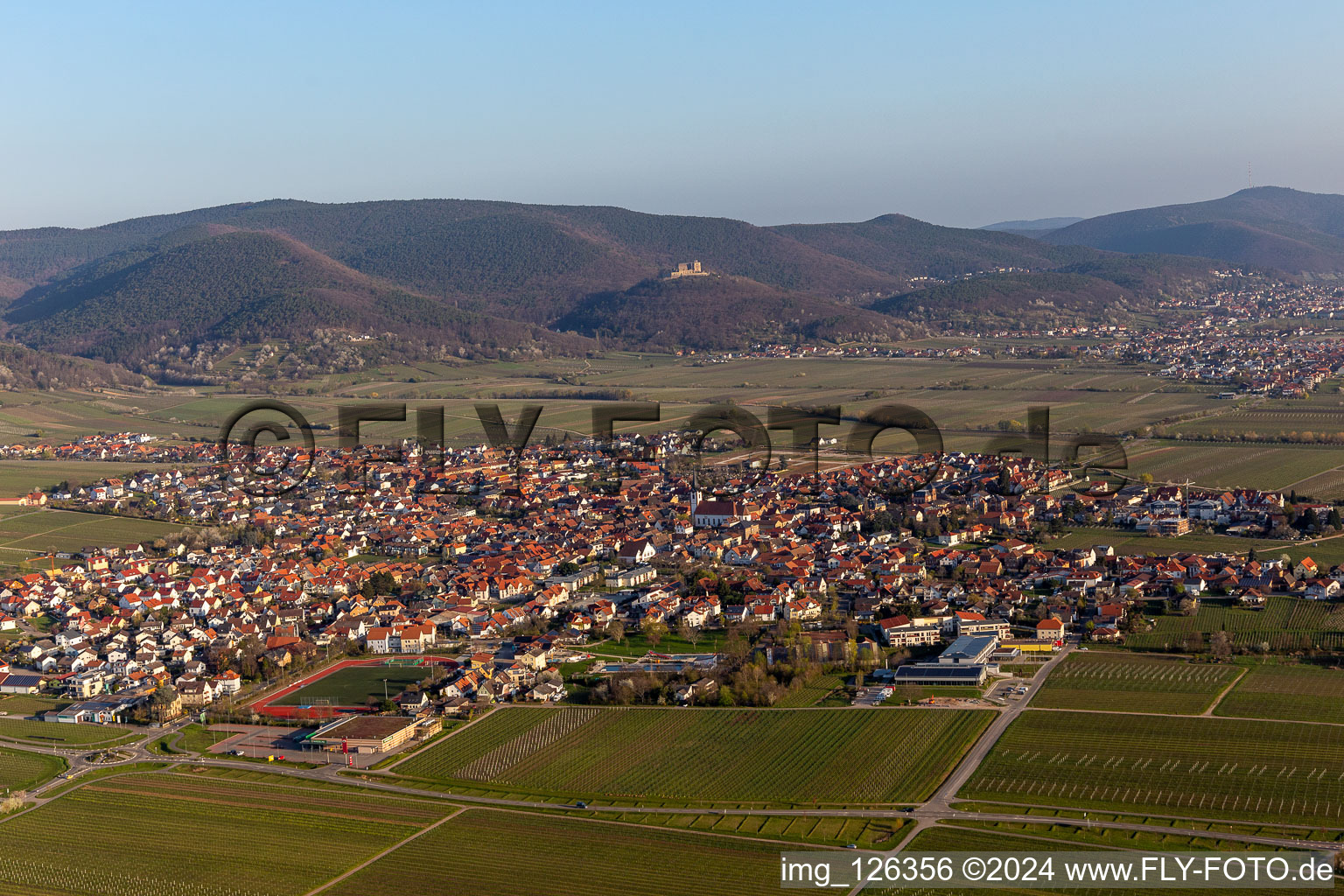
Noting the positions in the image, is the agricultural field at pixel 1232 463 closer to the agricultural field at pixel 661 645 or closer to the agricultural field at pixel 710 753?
the agricultural field at pixel 661 645

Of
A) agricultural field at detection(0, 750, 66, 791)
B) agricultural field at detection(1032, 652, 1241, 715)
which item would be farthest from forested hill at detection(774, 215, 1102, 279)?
agricultural field at detection(0, 750, 66, 791)

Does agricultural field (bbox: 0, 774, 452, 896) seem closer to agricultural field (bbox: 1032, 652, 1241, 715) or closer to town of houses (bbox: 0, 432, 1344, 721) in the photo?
town of houses (bbox: 0, 432, 1344, 721)

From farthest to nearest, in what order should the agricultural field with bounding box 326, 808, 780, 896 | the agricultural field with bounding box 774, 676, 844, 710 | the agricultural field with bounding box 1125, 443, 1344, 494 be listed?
1. the agricultural field with bounding box 1125, 443, 1344, 494
2. the agricultural field with bounding box 774, 676, 844, 710
3. the agricultural field with bounding box 326, 808, 780, 896

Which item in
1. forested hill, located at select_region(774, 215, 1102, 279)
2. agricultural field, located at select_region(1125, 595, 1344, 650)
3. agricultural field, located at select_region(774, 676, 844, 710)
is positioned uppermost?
forested hill, located at select_region(774, 215, 1102, 279)

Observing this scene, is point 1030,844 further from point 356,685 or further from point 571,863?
point 356,685

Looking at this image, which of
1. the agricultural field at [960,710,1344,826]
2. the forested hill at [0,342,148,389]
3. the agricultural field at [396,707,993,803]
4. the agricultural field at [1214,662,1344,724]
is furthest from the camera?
the forested hill at [0,342,148,389]
